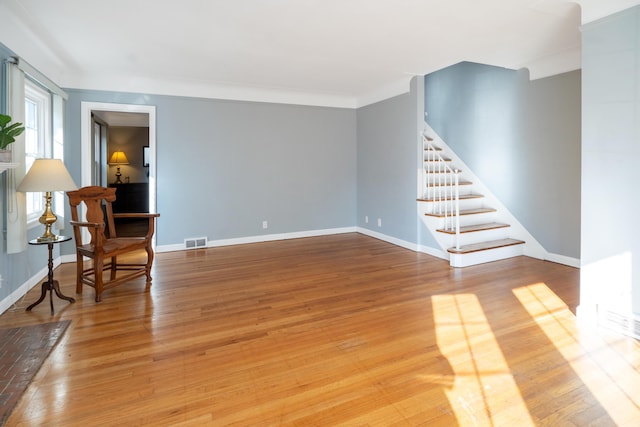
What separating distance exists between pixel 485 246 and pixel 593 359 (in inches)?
96.6

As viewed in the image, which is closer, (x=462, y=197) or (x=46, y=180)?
(x=46, y=180)

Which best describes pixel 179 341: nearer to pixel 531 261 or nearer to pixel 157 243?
pixel 157 243

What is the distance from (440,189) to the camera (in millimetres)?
5066

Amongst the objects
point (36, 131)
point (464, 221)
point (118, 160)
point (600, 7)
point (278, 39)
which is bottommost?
point (464, 221)

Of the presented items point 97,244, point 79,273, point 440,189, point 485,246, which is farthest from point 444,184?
point 79,273

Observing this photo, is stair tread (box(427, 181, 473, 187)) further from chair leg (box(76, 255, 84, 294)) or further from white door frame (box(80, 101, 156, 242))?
chair leg (box(76, 255, 84, 294))

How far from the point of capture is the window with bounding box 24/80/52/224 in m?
3.69

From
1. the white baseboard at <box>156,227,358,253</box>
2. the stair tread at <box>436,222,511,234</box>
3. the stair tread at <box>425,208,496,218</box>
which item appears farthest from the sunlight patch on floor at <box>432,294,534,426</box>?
the white baseboard at <box>156,227,358,253</box>

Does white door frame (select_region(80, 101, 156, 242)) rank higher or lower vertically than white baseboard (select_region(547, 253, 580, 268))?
higher

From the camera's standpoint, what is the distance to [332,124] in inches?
247

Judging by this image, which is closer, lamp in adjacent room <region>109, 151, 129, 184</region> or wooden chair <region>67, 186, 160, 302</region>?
wooden chair <region>67, 186, 160, 302</region>

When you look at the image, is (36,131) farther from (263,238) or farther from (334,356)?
(334,356)

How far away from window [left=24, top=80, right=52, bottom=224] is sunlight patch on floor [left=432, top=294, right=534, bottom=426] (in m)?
4.04

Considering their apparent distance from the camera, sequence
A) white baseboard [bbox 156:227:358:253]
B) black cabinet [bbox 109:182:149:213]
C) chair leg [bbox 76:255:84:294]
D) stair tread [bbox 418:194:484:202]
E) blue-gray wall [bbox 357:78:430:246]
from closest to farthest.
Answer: chair leg [bbox 76:255:84:294], stair tread [bbox 418:194:484:202], blue-gray wall [bbox 357:78:430:246], white baseboard [bbox 156:227:358:253], black cabinet [bbox 109:182:149:213]
